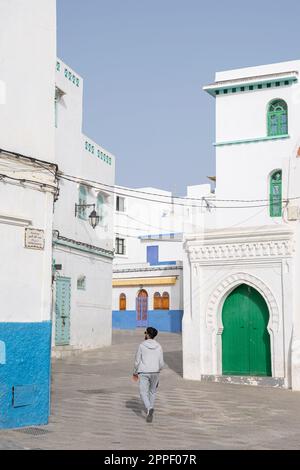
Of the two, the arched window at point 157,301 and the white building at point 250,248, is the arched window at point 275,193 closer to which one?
the white building at point 250,248

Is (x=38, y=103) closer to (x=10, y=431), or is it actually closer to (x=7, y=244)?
(x=7, y=244)

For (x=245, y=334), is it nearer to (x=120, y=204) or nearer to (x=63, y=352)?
(x=63, y=352)

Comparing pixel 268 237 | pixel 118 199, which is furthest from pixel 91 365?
pixel 118 199

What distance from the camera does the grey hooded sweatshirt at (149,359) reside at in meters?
9.45

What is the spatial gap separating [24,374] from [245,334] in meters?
6.95

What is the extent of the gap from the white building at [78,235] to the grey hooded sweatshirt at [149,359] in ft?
34.7

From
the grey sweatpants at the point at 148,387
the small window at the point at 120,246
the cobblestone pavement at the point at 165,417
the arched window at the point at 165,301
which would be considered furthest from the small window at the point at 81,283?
the small window at the point at 120,246

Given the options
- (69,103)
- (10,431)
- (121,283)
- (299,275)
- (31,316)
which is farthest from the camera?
(121,283)

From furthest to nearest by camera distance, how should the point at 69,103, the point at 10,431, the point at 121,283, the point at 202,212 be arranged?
the point at 121,283, the point at 69,103, the point at 202,212, the point at 10,431

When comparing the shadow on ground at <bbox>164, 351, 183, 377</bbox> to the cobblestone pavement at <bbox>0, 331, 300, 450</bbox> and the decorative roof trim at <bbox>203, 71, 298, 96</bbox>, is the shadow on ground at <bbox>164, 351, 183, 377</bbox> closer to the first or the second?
the cobblestone pavement at <bbox>0, 331, 300, 450</bbox>

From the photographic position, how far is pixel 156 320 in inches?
1422

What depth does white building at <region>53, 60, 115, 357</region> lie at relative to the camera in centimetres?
2073

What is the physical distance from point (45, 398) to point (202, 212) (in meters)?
9.74

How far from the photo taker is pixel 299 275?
13609mm
